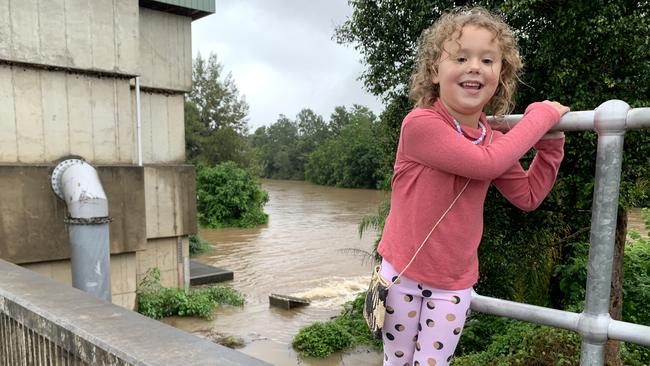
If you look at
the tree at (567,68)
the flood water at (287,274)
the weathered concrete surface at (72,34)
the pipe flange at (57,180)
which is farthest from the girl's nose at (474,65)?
the flood water at (287,274)

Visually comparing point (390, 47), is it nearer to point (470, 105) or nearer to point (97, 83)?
point (97, 83)

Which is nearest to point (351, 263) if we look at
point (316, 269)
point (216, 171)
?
point (316, 269)

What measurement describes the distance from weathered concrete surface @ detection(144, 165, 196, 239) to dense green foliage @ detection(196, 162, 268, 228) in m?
14.9

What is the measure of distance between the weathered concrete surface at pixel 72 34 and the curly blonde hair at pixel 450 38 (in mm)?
6795

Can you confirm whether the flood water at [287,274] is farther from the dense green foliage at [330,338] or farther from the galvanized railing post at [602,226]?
the galvanized railing post at [602,226]

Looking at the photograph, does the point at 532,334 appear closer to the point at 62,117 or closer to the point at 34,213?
the point at 34,213

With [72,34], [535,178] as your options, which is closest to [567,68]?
[535,178]

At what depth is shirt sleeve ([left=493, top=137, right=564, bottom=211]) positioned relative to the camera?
1445 mm

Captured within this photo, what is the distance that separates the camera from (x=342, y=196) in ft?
136

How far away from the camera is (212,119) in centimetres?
3002

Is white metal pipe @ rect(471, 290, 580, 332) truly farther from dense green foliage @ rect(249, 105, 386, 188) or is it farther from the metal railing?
dense green foliage @ rect(249, 105, 386, 188)

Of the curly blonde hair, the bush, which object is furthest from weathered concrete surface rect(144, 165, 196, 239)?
the curly blonde hair

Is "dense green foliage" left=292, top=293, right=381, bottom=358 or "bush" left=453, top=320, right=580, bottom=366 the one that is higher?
"bush" left=453, top=320, right=580, bottom=366

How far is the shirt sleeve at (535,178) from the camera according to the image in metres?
1.45
